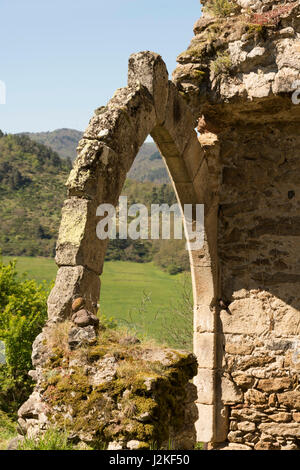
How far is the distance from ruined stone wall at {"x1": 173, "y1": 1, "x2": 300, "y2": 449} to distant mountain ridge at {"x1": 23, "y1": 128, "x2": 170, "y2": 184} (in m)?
Answer: 74.7

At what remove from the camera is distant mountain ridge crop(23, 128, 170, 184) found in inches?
3473

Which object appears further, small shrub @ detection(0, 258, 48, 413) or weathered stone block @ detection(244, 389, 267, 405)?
small shrub @ detection(0, 258, 48, 413)

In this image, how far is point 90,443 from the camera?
9.31 ft

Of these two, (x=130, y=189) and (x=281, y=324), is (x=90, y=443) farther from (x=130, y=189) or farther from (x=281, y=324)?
(x=130, y=189)

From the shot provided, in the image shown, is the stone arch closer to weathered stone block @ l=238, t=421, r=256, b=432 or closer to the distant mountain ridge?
weathered stone block @ l=238, t=421, r=256, b=432

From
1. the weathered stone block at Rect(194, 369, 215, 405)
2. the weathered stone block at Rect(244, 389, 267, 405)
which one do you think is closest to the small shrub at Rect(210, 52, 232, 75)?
the weathered stone block at Rect(194, 369, 215, 405)

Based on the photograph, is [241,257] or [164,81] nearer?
[164,81]

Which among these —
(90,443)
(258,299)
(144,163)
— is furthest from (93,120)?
(144,163)

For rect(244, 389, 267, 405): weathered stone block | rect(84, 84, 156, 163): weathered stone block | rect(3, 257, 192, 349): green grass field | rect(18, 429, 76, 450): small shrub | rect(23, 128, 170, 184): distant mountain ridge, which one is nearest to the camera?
rect(18, 429, 76, 450): small shrub

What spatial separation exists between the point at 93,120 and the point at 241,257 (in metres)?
2.79

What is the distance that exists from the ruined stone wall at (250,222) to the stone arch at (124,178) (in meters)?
0.18

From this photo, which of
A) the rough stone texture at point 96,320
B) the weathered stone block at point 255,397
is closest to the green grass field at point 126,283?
the weathered stone block at point 255,397

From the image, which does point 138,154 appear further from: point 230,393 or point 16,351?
point 230,393

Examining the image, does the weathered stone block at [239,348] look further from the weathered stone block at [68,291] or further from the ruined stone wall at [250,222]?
the weathered stone block at [68,291]
